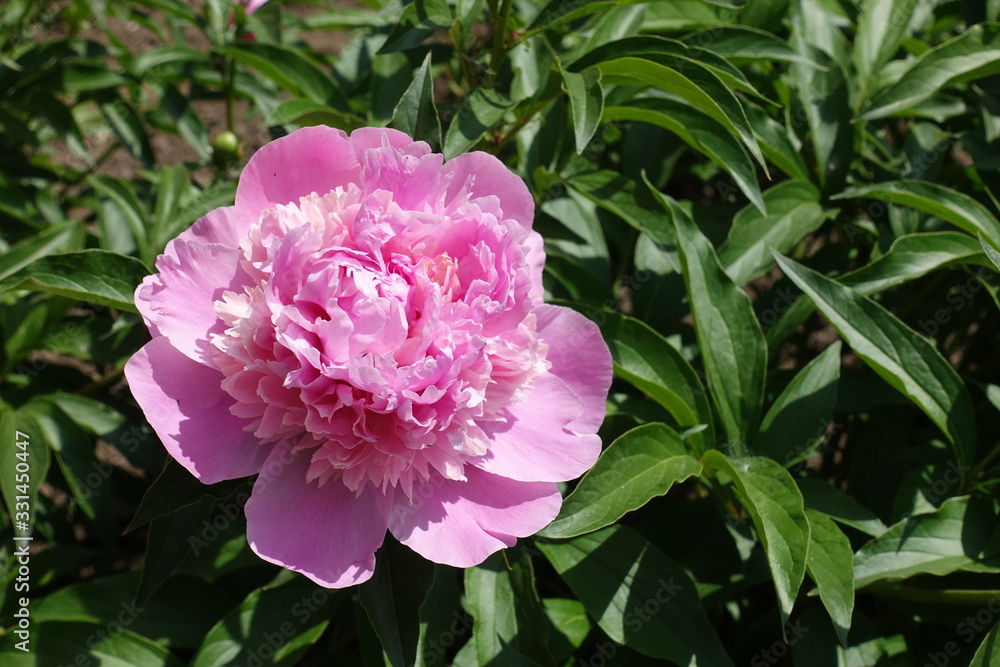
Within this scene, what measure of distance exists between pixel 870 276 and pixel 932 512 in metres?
0.42

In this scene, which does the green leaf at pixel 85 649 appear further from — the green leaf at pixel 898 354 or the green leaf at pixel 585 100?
the green leaf at pixel 898 354

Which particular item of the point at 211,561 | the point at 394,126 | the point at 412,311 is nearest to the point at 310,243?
the point at 412,311

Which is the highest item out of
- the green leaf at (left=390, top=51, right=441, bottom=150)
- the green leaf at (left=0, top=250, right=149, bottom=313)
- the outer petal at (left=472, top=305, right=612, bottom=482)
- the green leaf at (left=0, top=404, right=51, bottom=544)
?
the green leaf at (left=390, top=51, right=441, bottom=150)

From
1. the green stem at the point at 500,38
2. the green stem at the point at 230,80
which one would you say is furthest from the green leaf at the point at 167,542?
the green stem at the point at 230,80

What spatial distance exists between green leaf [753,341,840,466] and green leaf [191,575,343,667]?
32.6 inches

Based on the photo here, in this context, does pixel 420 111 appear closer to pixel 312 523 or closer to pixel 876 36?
pixel 312 523

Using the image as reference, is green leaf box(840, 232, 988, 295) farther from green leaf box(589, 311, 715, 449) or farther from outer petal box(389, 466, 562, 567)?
outer petal box(389, 466, 562, 567)

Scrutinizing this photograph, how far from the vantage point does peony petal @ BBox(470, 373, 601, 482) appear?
106 centimetres

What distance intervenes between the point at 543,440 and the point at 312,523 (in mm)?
327

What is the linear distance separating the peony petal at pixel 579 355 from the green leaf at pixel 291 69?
2.38ft

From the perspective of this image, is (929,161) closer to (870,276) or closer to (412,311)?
(870,276)

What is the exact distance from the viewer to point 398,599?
3.63ft

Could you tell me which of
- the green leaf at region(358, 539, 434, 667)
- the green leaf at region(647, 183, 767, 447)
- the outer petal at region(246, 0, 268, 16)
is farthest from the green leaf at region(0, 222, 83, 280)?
the green leaf at region(647, 183, 767, 447)

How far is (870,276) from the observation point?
1.43 metres
